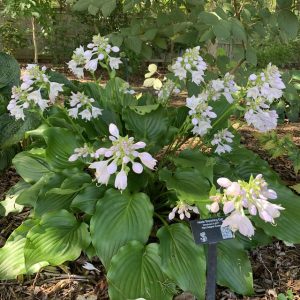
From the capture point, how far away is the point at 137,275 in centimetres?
193

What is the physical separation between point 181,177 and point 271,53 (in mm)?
6673

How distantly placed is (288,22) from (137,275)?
1373 millimetres

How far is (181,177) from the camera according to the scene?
2.18m

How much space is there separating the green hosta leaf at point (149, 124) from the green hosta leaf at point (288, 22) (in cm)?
77

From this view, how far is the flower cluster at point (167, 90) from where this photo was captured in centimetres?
243

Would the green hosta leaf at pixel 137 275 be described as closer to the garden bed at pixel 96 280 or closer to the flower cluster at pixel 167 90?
the garden bed at pixel 96 280

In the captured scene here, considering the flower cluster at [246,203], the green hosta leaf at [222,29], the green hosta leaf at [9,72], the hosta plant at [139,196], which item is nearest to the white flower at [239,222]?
the flower cluster at [246,203]

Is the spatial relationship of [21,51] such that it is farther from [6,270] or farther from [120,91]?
[6,270]

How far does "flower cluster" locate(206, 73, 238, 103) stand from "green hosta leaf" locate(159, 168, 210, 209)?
0.40 m

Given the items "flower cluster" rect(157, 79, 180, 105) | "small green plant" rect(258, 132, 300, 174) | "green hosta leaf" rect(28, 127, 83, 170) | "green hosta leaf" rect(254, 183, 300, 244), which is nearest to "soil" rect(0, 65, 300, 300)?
"green hosta leaf" rect(254, 183, 300, 244)

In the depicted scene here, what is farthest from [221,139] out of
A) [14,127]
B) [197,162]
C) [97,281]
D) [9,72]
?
[9,72]

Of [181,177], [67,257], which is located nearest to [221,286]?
[181,177]

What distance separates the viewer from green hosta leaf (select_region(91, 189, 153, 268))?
1964 millimetres

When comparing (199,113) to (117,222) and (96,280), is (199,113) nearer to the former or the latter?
(117,222)
